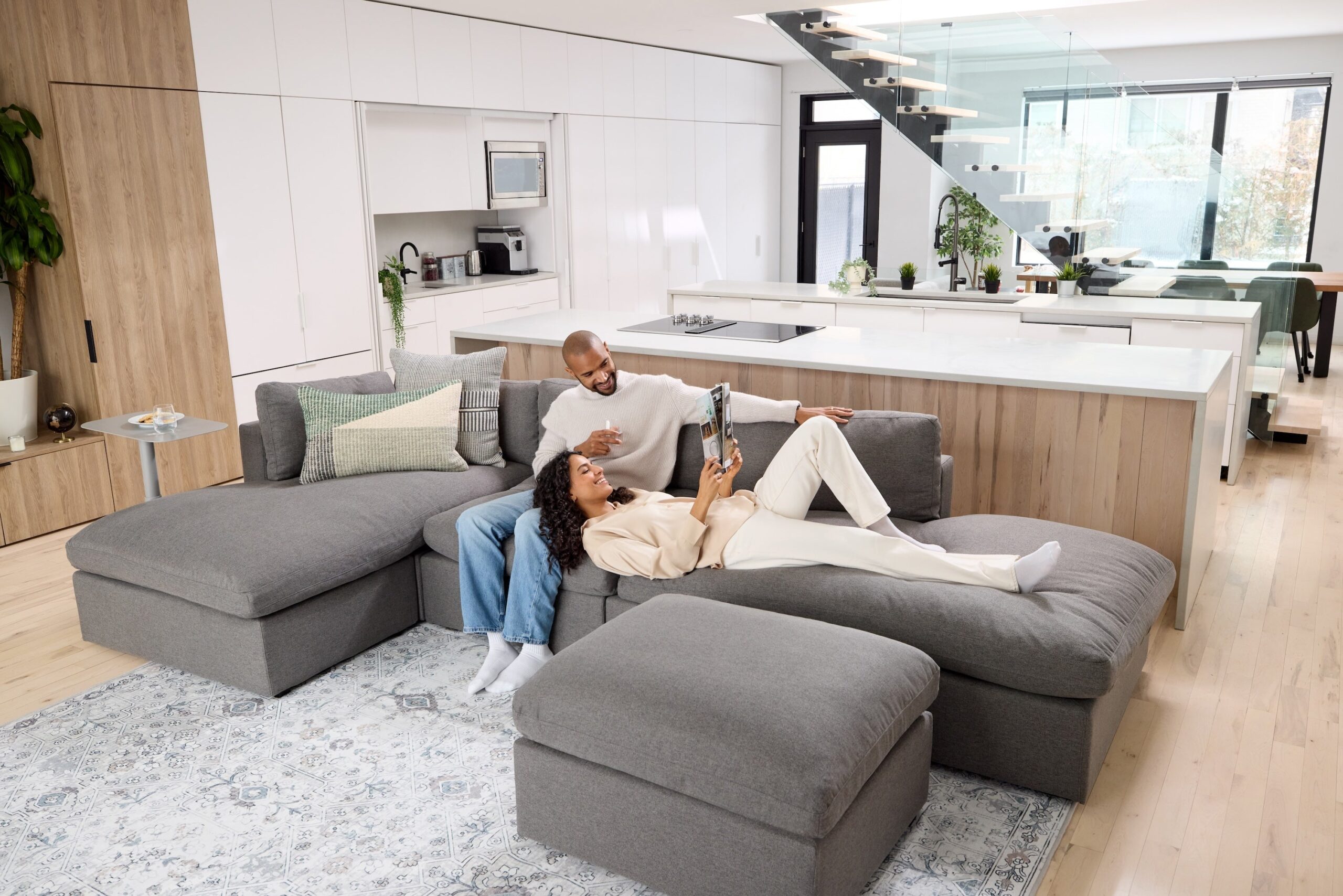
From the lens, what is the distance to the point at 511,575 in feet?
10.1

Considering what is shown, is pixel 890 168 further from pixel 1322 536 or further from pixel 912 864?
pixel 912 864

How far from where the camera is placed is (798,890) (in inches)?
75.5

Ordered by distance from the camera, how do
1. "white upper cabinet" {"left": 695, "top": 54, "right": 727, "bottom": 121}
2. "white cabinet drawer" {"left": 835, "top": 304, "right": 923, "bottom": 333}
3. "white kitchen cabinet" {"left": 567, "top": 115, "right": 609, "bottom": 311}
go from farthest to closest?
"white upper cabinet" {"left": 695, "top": 54, "right": 727, "bottom": 121}, "white kitchen cabinet" {"left": 567, "top": 115, "right": 609, "bottom": 311}, "white cabinet drawer" {"left": 835, "top": 304, "right": 923, "bottom": 333}

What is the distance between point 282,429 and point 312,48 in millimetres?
2539

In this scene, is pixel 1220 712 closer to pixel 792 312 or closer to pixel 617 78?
pixel 792 312

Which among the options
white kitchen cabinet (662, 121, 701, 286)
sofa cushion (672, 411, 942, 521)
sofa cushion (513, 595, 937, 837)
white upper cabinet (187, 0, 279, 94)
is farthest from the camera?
white kitchen cabinet (662, 121, 701, 286)

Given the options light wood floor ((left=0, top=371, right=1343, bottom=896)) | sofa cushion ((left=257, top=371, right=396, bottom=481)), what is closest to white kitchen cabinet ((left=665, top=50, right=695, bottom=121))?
sofa cushion ((left=257, top=371, right=396, bottom=481))

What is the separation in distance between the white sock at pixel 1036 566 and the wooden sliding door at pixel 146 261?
156 inches

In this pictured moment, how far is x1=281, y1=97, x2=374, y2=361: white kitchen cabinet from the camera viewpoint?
5.22 metres

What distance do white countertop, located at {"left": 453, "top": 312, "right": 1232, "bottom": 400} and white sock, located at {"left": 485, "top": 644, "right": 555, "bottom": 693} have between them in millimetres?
1495

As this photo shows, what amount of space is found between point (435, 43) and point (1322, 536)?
519cm

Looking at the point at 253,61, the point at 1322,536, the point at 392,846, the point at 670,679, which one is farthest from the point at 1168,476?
the point at 253,61

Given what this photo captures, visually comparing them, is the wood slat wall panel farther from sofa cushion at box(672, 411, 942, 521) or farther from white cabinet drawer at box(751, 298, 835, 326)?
white cabinet drawer at box(751, 298, 835, 326)

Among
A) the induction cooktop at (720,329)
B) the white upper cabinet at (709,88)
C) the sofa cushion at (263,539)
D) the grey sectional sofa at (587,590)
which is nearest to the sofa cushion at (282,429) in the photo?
the grey sectional sofa at (587,590)
